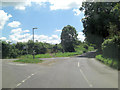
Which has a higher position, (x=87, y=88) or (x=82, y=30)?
(x=82, y=30)

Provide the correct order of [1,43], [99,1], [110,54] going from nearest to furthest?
[110,54] < [99,1] < [1,43]

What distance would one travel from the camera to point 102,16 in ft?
118

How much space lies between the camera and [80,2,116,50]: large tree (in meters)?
34.6

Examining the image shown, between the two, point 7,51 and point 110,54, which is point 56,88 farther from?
point 7,51

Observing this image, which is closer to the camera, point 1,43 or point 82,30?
point 82,30

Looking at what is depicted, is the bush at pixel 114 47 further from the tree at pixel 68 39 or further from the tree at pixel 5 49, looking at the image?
the tree at pixel 68 39

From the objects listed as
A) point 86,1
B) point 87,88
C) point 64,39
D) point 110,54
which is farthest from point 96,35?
point 64,39

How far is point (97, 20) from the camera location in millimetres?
37250

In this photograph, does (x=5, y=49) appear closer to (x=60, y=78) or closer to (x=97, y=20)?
(x=97, y=20)

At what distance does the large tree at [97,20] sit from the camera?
3456 centimetres

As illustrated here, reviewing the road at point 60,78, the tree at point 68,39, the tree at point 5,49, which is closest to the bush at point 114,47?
the road at point 60,78

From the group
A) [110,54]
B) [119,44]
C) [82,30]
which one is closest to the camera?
[119,44]

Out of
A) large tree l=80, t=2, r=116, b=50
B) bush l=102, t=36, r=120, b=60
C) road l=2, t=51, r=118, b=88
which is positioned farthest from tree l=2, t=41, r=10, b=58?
bush l=102, t=36, r=120, b=60

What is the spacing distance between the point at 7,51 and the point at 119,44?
1683 inches
